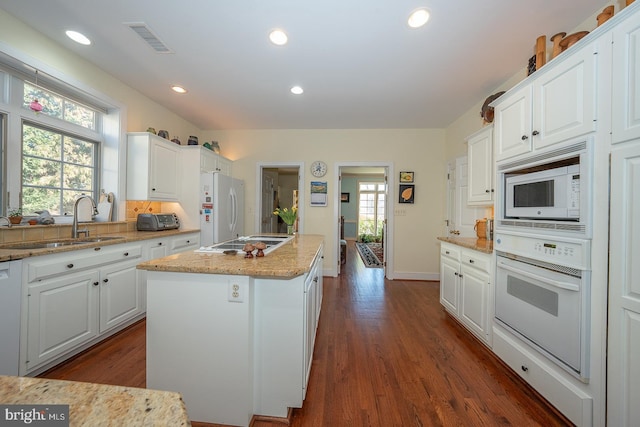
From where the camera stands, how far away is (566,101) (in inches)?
55.6

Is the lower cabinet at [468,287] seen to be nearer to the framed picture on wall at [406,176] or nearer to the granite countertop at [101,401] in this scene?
the framed picture on wall at [406,176]

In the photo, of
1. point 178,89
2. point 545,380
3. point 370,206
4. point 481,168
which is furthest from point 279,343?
point 370,206

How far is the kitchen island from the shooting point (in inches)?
51.1

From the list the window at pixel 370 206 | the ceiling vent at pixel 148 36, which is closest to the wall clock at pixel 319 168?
the ceiling vent at pixel 148 36

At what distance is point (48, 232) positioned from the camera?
2.12 meters

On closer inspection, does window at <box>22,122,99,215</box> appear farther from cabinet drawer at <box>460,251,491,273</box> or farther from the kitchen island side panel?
cabinet drawer at <box>460,251,491,273</box>

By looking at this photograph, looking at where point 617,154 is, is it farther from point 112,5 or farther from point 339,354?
point 112,5

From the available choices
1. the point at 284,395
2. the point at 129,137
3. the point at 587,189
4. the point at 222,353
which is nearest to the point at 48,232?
the point at 129,137

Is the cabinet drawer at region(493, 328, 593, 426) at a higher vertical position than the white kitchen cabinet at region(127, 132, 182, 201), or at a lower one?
lower

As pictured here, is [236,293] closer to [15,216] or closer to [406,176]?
[15,216]

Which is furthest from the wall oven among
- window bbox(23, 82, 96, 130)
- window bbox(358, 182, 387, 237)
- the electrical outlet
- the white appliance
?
window bbox(358, 182, 387, 237)

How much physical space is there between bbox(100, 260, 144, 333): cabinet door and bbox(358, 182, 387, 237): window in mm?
7585

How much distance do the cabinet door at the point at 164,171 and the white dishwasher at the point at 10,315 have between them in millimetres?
1643

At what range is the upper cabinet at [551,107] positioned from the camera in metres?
1.30
